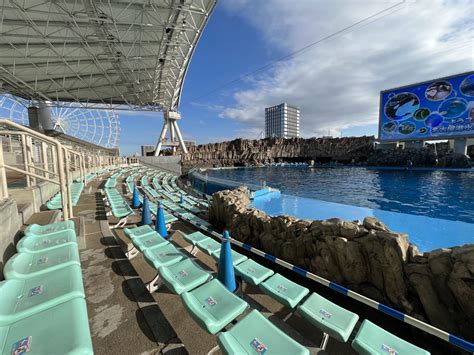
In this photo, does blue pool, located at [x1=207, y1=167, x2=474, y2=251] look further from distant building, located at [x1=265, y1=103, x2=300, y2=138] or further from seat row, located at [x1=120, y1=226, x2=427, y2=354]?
distant building, located at [x1=265, y1=103, x2=300, y2=138]

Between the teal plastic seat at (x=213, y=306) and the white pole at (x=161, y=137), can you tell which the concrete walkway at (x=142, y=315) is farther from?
the white pole at (x=161, y=137)

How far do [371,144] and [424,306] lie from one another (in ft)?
225

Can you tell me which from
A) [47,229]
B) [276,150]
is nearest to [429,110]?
[276,150]

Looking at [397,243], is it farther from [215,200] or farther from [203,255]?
[215,200]

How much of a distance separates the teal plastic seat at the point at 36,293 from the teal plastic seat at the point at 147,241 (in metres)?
1.24

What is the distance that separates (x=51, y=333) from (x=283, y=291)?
208 cm

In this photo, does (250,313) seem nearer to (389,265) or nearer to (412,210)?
(389,265)

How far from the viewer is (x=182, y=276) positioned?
2.45 m

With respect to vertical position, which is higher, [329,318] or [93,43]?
[93,43]

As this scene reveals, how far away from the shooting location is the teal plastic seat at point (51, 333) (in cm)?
118

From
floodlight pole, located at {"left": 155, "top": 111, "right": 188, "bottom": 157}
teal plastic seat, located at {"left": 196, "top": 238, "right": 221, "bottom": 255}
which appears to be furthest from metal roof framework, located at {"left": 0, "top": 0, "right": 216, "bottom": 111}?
teal plastic seat, located at {"left": 196, "top": 238, "right": 221, "bottom": 255}

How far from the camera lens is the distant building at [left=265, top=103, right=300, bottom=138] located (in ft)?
452

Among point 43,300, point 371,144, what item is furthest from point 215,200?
point 371,144

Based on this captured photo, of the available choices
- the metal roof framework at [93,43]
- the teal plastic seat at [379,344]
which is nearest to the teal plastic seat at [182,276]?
the teal plastic seat at [379,344]
